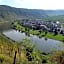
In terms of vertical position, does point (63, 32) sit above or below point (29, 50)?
below

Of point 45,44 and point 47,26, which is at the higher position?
point 45,44

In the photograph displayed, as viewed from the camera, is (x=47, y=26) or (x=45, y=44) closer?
(x=45, y=44)

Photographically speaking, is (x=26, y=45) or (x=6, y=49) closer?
(x=26, y=45)

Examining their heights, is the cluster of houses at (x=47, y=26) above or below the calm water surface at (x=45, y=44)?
below

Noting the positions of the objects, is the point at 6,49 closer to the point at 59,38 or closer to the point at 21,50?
the point at 21,50

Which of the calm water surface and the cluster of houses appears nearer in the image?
the calm water surface

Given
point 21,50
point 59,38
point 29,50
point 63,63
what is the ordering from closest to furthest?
point 63,63 < point 29,50 < point 21,50 < point 59,38

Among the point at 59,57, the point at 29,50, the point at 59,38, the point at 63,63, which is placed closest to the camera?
the point at 63,63

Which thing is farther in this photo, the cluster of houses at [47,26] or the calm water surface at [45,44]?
the cluster of houses at [47,26]

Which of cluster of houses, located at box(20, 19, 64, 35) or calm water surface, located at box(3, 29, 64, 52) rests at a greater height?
calm water surface, located at box(3, 29, 64, 52)

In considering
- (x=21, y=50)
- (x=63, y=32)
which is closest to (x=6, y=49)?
(x=21, y=50)

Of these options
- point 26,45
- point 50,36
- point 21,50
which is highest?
point 26,45
